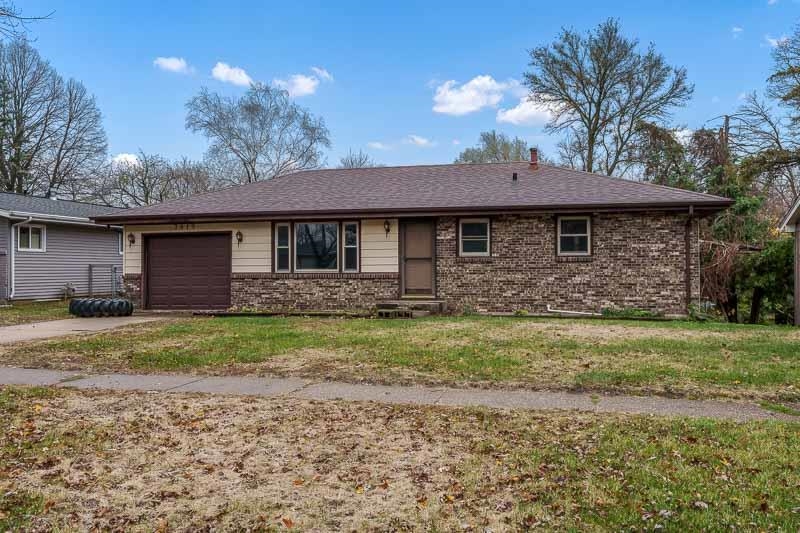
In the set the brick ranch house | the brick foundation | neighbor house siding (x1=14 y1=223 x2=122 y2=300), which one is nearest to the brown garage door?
the brick ranch house

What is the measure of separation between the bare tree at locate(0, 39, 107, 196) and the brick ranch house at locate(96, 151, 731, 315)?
71.6ft

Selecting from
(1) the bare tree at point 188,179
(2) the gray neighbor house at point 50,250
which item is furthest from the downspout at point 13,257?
(1) the bare tree at point 188,179

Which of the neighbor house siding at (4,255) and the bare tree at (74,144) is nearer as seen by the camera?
the neighbor house siding at (4,255)

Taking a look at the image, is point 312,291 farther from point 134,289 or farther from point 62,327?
point 62,327

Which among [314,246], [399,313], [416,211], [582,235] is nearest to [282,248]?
[314,246]

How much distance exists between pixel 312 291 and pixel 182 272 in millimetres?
3910

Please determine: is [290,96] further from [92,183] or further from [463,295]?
[463,295]

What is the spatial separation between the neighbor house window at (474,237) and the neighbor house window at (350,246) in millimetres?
2759

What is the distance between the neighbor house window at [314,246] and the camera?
1573 cm

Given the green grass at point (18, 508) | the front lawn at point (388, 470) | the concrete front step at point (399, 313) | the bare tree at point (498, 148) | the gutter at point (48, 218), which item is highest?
the bare tree at point (498, 148)

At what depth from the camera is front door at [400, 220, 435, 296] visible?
1526cm

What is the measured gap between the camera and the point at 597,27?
2748 centimetres

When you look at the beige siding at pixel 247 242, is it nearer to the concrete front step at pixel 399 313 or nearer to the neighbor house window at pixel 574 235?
the concrete front step at pixel 399 313

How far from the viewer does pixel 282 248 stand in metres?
16.0
